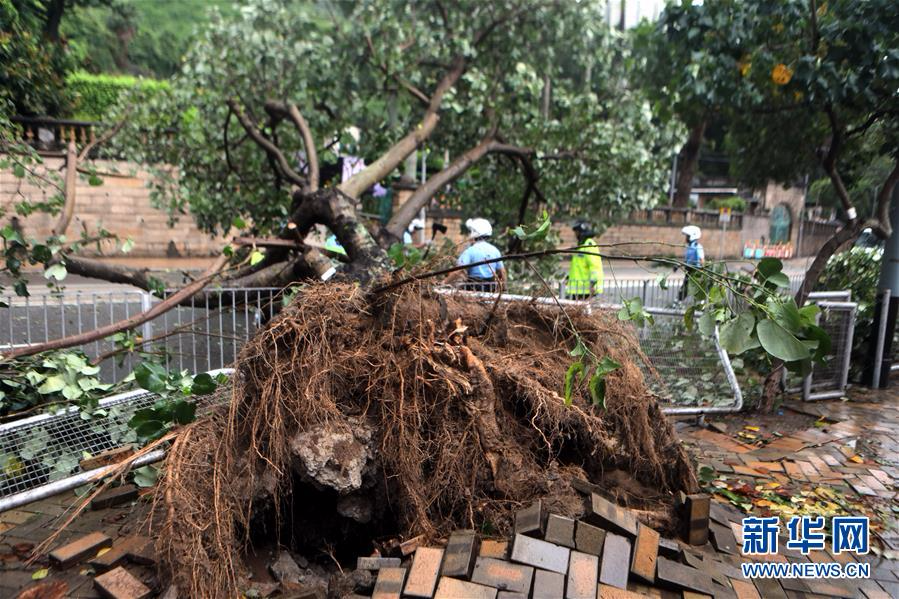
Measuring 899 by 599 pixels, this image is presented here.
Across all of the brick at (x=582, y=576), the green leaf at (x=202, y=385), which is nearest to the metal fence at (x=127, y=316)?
the green leaf at (x=202, y=385)

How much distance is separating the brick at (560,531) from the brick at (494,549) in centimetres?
21

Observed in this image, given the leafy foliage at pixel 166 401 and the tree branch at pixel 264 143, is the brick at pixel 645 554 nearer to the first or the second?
the leafy foliage at pixel 166 401

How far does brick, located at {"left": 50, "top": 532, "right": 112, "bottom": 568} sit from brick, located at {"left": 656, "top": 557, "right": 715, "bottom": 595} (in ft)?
9.33

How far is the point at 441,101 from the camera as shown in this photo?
8.14 meters

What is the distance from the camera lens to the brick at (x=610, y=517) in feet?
10.1

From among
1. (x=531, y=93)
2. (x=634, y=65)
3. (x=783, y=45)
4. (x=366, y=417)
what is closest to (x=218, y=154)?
(x=531, y=93)

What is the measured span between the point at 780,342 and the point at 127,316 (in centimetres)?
492

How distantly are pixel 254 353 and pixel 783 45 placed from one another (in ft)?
19.3

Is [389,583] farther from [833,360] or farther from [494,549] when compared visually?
[833,360]

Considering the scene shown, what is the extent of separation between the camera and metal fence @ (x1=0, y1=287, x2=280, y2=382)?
527cm

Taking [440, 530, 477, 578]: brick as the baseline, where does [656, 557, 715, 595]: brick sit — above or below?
below

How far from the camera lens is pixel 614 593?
9.10 feet

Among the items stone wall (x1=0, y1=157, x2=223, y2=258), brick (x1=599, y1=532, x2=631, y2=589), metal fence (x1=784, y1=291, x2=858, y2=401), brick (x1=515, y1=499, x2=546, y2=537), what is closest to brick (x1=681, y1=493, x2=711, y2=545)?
brick (x1=599, y1=532, x2=631, y2=589)

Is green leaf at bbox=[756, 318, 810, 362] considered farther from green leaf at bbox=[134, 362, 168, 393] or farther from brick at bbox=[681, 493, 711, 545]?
green leaf at bbox=[134, 362, 168, 393]
